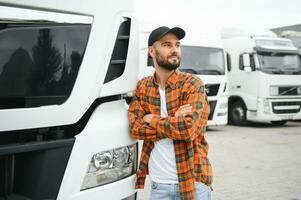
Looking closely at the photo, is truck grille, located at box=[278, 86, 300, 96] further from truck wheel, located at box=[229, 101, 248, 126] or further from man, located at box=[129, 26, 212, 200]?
man, located at box=[129, 26, 212, 200]

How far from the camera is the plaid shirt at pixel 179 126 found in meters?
2.23

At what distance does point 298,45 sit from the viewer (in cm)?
1456

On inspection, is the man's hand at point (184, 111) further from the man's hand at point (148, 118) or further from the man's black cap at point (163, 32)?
the man's black cap at point (163, 32)

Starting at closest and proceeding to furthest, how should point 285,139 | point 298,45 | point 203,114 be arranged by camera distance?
point 203,114 → point 285,139 → point 298,45

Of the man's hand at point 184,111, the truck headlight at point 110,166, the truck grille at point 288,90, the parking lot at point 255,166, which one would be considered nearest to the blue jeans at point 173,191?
the truck headlight at point 110,166

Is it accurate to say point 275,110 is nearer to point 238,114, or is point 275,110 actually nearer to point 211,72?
point 238,114

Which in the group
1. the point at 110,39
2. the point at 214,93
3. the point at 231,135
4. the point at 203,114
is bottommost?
the point at 231,135

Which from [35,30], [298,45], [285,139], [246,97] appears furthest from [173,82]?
[298,45]

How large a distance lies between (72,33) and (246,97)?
440 inches

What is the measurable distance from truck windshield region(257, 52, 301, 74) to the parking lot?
236 centimetres

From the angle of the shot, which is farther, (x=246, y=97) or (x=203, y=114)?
(x=246, y=97)

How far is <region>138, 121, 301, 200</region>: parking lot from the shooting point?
4.96m

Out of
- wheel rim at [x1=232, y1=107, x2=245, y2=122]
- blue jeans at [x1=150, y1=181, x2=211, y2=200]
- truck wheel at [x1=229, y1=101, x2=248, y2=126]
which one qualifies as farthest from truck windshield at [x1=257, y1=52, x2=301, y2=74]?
blue jeans at [x1=150, y1=181, x2=211, y2=200]

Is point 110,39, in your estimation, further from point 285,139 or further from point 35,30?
point 285,139
